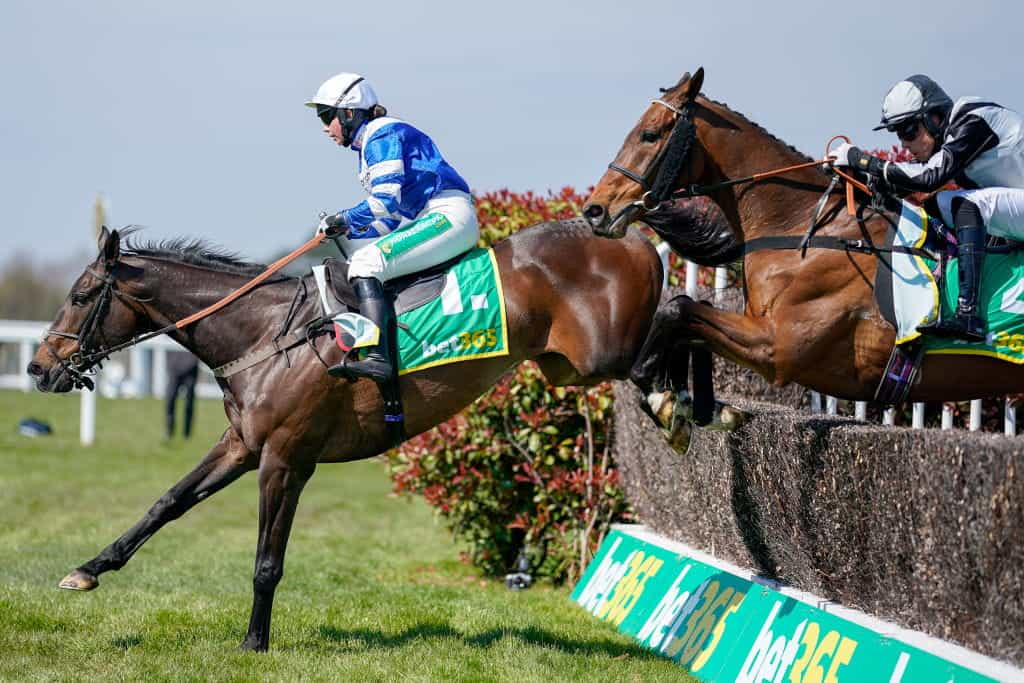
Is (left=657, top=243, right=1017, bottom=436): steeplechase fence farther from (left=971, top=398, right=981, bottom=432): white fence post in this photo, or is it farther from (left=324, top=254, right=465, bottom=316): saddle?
(left=324, top=254, right=465, bottom=316): saddle

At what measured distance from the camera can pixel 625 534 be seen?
7781mm

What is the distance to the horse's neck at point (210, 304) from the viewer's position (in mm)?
5930

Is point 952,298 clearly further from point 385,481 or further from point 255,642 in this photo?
point 385,481

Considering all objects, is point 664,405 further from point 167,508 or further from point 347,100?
point 167,508

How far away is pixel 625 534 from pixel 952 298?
3.46 m

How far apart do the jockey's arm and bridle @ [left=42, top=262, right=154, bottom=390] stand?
3.54m

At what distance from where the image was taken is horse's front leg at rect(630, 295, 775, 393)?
5.05 metres

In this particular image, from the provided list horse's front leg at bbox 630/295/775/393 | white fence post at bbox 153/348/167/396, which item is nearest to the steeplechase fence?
horse's front leg at bbox 630/295/775/393

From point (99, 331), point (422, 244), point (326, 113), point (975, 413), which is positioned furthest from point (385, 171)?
point (975, 413)

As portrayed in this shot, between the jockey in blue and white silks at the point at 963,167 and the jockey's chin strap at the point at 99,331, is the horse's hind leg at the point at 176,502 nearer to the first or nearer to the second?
the jockey's chin strap at the point at 99,331

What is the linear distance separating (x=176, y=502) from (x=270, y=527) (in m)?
0.61

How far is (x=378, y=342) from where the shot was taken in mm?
5453

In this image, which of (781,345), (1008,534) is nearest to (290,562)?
(781,345)

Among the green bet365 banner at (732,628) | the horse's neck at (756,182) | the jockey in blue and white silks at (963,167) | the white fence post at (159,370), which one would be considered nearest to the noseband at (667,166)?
the horse's neck at (756,182)
